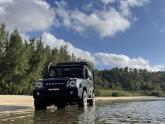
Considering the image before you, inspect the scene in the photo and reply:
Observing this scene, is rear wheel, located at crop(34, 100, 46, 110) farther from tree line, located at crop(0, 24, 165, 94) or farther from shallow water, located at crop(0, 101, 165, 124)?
tree line, located at crop(0, 24, 165, 94)

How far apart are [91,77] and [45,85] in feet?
15.3

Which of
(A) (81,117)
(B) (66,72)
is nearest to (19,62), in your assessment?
(B) (66,72)

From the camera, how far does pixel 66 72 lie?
23.1m

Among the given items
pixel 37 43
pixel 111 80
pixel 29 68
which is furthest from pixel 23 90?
pixel 111 80

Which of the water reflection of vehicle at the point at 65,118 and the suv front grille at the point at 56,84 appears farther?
the suv front grille at the point at 56,84

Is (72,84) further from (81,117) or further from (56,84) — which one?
(81,117)

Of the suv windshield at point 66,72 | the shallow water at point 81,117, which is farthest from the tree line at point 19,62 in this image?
the shallow water at point 81,117

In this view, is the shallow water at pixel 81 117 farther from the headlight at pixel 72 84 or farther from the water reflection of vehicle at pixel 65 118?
the headlight at pixel 72 84

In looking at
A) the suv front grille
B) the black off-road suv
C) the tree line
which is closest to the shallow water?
the black off-road suv

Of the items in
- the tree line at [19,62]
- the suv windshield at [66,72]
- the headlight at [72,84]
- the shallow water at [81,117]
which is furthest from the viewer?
the tree line at [19,62]

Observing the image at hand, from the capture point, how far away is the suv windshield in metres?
22.8

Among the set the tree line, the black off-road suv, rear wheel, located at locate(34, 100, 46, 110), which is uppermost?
the tree line

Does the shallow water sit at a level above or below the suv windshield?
below

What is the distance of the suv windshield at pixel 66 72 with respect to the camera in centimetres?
2281
